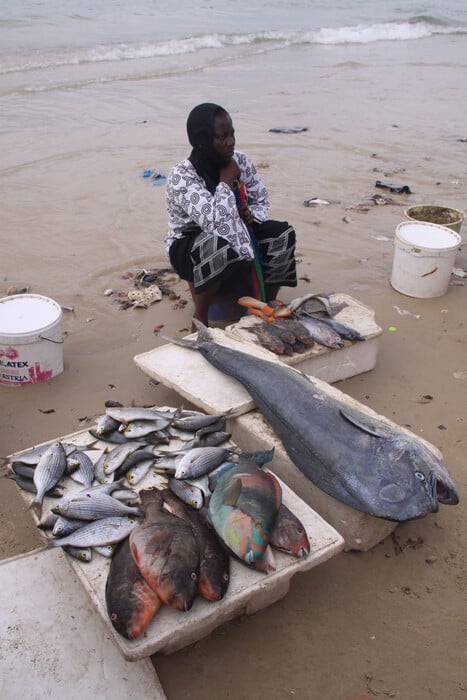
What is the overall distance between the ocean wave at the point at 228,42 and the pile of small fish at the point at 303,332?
1412 centimetres

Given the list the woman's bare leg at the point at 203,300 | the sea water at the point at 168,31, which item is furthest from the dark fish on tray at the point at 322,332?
the sea water at the point at 168,31

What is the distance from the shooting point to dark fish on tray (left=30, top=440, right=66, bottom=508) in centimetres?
308

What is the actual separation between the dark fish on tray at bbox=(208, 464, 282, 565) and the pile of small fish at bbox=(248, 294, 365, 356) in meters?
1.60

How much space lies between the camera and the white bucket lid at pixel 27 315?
4.44 metres

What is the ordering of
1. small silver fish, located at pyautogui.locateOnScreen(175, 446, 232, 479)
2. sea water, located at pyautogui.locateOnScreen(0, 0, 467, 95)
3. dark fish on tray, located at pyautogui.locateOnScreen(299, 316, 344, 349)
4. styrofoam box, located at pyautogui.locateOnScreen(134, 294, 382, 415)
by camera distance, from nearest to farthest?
1. small silver fish, located at pyautogui.locateOnScreen(175, 446, 232, 479)
2. styrofoam box, located at pyautogui.locateOnScreen(134, 294, 382, 415)
3. dark fish on tray, located at pyautogui.locateOnScreen(299, 316, 344, 349)
4. sea water, located at pyautogui.locateOnScreen(0, 0, 467, 95)

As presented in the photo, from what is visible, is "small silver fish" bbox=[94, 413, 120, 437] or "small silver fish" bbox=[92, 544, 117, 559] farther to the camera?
"small silver fish" bbox=[94, 413, 120, 437]

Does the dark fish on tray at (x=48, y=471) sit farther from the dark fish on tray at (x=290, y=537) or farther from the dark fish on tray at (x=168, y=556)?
the dark fish on tray at (x=290, y=537)

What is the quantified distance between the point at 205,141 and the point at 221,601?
11.4 ft

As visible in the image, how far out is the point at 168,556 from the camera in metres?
2.58

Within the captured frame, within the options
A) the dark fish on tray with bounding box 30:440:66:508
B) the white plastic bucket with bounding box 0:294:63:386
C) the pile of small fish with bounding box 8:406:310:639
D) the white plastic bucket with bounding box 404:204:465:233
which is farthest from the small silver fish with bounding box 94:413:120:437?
the white plastic bucket with bounding box 404:204:465:233

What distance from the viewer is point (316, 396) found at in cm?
363

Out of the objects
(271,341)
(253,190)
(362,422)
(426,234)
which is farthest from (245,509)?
(426,234)

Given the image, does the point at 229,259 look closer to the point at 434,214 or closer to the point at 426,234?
the point at 426,234

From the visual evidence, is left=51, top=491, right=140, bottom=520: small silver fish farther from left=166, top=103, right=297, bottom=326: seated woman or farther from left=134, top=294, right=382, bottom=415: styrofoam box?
left=166, top=103, right=297, bottom=326: seated woman
